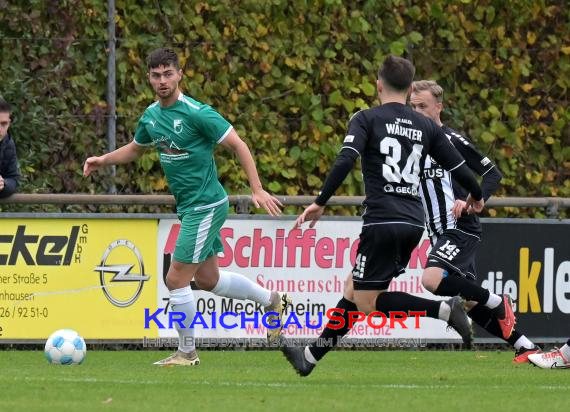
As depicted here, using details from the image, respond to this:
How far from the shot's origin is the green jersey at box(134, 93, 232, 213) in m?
9.80

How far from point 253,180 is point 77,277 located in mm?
2858

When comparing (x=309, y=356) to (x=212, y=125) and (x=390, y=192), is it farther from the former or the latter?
(x=212, y=125)

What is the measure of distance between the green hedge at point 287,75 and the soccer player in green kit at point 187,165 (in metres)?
3.28

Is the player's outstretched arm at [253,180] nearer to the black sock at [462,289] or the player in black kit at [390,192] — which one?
the player in black kit at [390,192]

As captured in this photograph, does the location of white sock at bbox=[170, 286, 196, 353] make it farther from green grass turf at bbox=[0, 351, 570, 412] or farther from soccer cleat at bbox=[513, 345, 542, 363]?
soccer cleat at bbox=[513, 345, 542, 363]

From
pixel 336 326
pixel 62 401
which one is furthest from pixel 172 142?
pixel 62 401

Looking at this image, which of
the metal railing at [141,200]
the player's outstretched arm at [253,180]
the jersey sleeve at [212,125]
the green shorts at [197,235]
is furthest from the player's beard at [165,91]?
the metal railing at [141,200]

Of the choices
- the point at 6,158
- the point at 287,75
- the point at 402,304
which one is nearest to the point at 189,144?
the point at 402,304

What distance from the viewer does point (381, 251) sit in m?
8.57

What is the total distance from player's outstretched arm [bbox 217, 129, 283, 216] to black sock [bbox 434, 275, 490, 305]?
168 cm

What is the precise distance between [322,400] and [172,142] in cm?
282

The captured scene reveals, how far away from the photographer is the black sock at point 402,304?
866cm

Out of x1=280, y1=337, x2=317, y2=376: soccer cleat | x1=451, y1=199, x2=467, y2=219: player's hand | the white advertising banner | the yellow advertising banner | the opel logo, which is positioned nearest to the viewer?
x1=280, y1=337, x2=317, y2=376: soccer cleat

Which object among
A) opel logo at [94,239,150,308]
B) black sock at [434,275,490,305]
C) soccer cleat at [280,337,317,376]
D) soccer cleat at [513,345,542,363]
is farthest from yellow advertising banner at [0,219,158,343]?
soccer cleat at [280,337,317,376]
